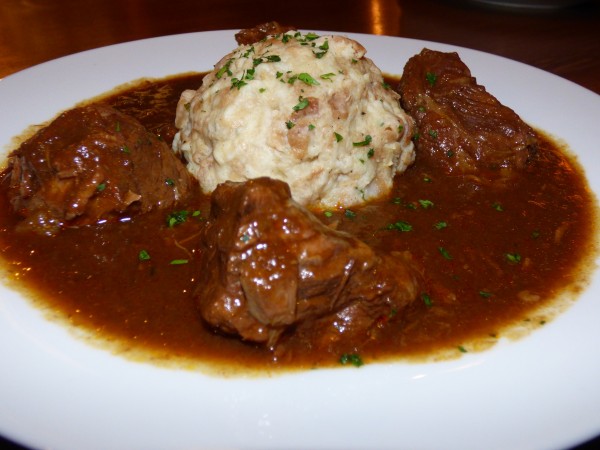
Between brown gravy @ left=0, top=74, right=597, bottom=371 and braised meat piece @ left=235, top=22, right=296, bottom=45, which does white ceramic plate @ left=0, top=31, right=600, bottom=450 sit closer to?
Answer: brown gravy @ left=0, top=74, right=597, bottom=371

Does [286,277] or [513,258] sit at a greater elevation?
[286,277]

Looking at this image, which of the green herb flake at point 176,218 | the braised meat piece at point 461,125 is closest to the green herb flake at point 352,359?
the green herb flake at point 176,218

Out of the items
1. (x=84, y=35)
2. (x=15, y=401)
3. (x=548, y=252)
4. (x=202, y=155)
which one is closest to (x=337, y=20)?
(x=84, y=35)

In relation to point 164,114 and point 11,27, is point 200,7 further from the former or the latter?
point 164,114

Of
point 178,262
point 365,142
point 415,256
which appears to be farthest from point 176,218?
point 415,256

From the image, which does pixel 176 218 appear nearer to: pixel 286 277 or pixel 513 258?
pixel 286 277

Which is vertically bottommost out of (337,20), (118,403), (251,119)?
(337,20)

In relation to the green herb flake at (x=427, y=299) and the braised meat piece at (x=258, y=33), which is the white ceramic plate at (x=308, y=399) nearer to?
the green herb flake at (x=427, y=299)
